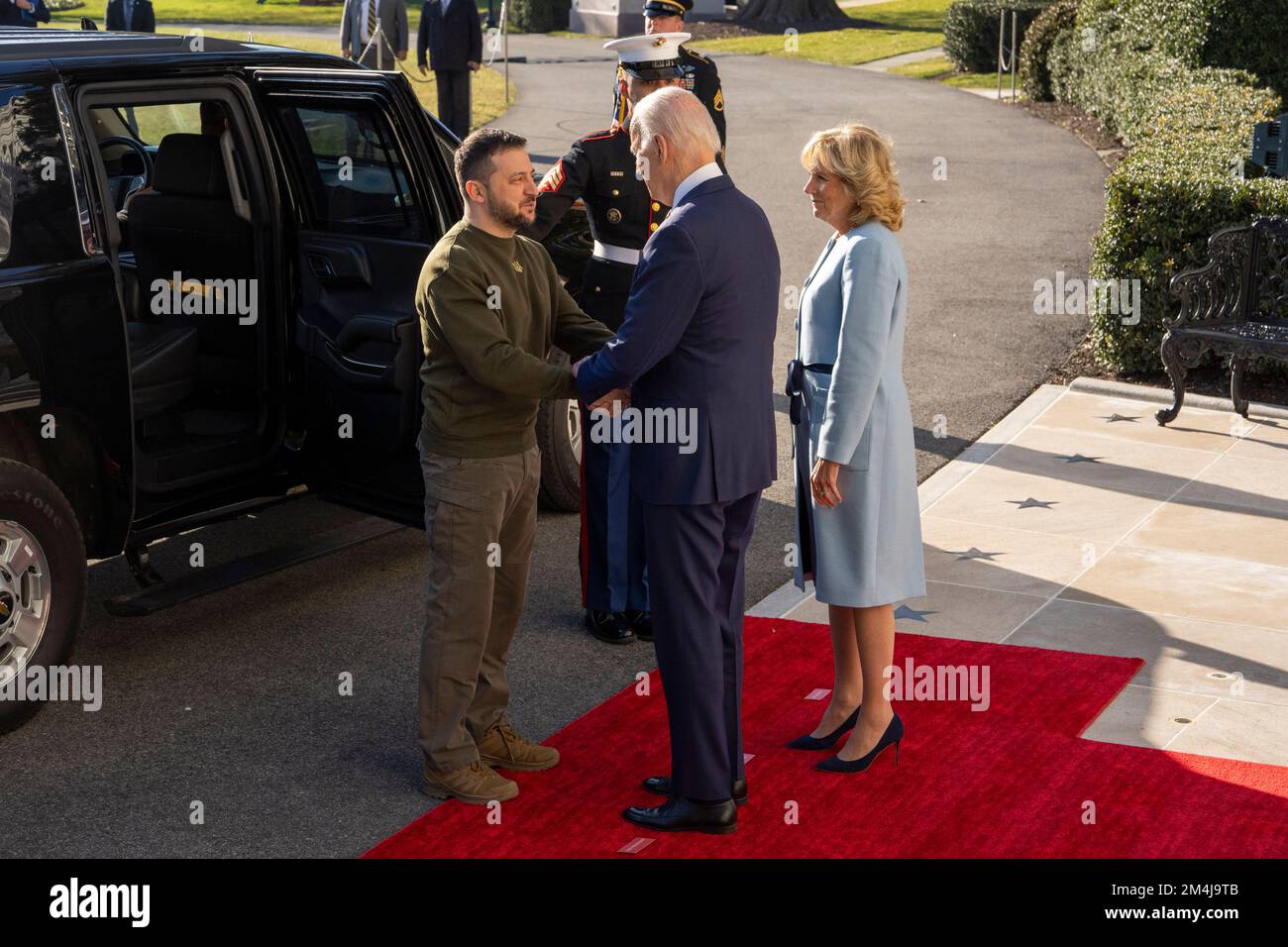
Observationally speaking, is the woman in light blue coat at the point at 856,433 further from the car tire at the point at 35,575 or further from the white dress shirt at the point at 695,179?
the car tire at the point at 35,575

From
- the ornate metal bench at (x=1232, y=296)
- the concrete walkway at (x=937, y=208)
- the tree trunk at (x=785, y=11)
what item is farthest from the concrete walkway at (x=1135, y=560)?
the tree trunk at (x=785, y=11)

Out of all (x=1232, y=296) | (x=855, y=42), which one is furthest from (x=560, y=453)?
(x=855, y=42)

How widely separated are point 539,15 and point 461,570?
38934mm

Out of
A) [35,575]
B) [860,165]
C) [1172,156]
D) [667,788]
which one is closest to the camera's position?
[860,165]

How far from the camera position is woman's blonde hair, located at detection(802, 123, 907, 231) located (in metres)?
5.01

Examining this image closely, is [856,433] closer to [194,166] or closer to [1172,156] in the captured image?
[194,166]

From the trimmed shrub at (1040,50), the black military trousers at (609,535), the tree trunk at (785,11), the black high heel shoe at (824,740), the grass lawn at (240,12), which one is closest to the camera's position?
the black high heel shoe at (824,740)

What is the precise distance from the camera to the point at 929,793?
5.17 meters

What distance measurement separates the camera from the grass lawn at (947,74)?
28.4 meters

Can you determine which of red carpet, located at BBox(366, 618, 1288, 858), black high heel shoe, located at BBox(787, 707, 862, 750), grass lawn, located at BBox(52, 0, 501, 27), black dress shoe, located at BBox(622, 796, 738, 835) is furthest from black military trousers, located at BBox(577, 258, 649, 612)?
grass lawn, located at BBox(52, 0, 501, 27)

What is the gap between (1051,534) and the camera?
302 inches

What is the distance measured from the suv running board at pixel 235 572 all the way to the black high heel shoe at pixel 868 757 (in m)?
2.36
